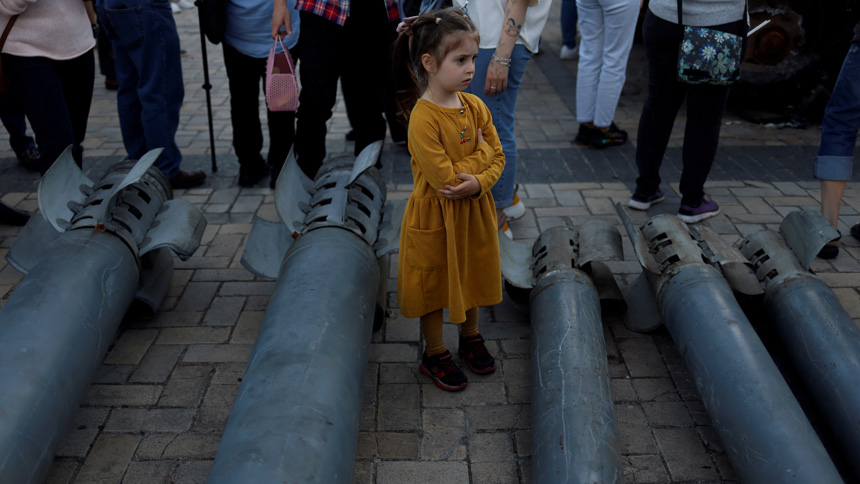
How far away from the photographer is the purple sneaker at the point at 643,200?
475cm

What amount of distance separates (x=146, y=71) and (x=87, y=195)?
1.51 m

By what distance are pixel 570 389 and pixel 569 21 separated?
7355 mm

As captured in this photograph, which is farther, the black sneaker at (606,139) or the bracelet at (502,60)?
the black sneaker at (606,139)

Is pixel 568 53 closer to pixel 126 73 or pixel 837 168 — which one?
pixel 837 168

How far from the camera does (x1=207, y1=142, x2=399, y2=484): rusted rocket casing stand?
1.91m

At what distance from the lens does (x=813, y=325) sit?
9.14 ft

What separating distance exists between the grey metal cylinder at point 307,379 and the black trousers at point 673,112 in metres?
2.41

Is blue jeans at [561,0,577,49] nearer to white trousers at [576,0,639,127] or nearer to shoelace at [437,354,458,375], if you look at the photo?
white trousers at [576,0,639,127]

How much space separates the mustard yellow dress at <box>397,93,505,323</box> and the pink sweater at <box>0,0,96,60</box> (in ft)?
8.77

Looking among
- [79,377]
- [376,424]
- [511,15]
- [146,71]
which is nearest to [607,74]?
[511,15]

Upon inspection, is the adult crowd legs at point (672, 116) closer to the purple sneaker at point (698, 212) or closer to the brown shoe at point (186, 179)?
the purple sneaker at point (698, 212)

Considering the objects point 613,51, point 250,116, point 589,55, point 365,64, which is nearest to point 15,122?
point 250,116

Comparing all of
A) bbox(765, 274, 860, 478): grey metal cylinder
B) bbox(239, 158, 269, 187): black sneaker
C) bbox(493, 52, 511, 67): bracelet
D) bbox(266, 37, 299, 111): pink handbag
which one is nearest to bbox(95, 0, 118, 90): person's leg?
bbox(239, 158, 269, 187): black sneaker

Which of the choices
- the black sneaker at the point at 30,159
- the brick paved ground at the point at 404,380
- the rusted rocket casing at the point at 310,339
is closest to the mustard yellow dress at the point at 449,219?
the rusted rocket casing at the point at 310,339
